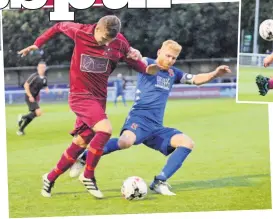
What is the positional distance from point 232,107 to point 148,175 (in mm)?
1053

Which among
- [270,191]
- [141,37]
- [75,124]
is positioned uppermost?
[141,37]

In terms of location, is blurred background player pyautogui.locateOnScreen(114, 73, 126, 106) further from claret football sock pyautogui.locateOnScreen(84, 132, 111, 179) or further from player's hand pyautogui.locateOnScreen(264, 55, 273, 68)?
player's hand pyautogui.locateOnScreen(264, 55, 273, 68)

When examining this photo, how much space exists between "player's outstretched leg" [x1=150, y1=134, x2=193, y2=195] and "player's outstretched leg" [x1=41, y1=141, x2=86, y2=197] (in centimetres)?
76

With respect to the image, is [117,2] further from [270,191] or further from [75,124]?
[270,191]

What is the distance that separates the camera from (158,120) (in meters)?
7.49

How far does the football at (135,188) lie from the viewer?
7.23 meters

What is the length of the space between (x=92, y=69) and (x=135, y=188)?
3.71 ft

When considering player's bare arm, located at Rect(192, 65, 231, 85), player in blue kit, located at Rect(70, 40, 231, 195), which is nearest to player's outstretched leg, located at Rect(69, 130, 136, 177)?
player in blue kit, located at Rect(70, 40, 231, 195)

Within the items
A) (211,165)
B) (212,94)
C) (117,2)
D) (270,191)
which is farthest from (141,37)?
(270,191)

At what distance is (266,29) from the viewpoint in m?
7.57

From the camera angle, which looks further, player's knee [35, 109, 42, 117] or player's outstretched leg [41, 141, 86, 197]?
player's knee [35, 109, 42, 117]

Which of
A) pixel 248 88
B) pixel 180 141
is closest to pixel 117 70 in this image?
pixel 180 141

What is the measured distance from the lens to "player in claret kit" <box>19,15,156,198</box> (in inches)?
283

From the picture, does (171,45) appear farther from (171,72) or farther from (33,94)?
(33,94)
